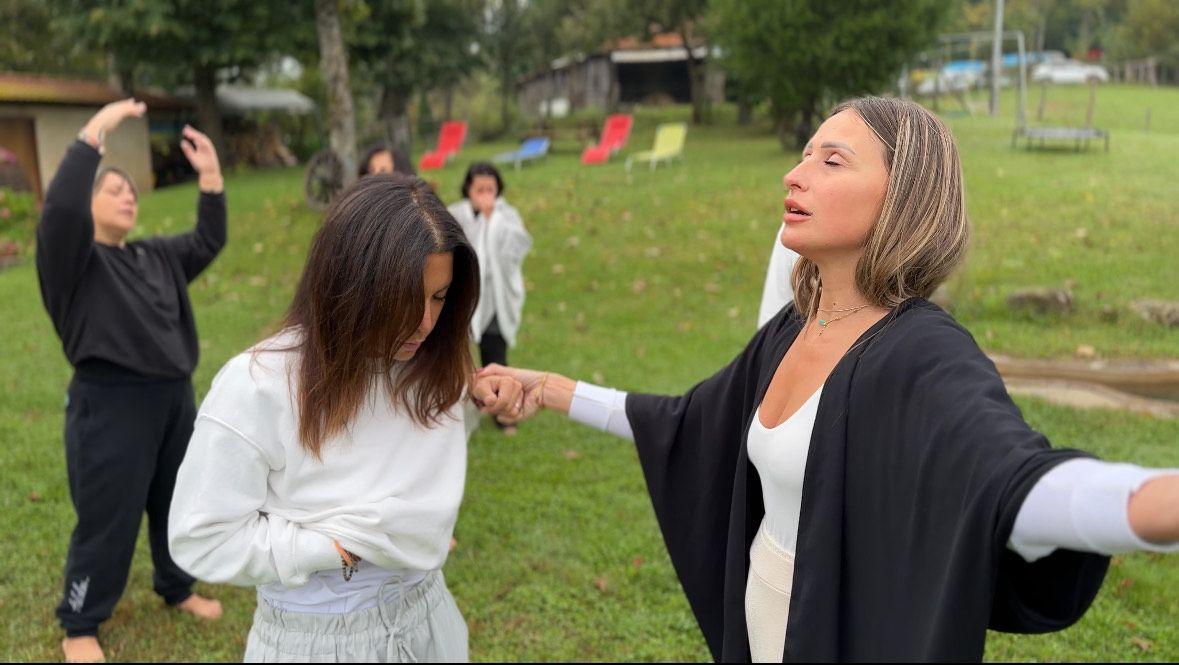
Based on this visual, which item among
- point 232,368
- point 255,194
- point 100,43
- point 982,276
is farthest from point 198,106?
point 232,368

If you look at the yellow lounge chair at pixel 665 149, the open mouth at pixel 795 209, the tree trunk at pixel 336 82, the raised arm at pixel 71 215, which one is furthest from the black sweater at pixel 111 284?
the yellow lounge chair at pixel 665 149

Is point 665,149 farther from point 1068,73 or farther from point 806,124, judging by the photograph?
point 1068,73

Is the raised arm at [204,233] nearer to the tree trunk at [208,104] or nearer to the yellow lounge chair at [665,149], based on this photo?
the yellow lounge chair at [665,149]

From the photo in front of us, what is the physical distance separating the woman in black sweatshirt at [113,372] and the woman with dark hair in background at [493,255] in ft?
8.32

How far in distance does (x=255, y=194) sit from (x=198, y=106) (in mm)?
8662

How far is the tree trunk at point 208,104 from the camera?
930 inches

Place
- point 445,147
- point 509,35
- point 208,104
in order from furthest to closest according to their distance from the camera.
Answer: point 509,35 < point 208,104 < point 445,147

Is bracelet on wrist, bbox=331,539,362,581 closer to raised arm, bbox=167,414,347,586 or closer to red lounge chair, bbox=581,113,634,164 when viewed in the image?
raised arm, bbox=167,414,347,586

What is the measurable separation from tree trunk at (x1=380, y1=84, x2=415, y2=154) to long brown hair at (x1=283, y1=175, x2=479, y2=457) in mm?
22650

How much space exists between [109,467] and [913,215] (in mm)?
3402

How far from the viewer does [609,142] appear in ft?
60.5

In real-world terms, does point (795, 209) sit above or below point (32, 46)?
below

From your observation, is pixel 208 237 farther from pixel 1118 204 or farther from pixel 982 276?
pixel 1118 204

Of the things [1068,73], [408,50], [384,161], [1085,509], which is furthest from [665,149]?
[1068,73]
